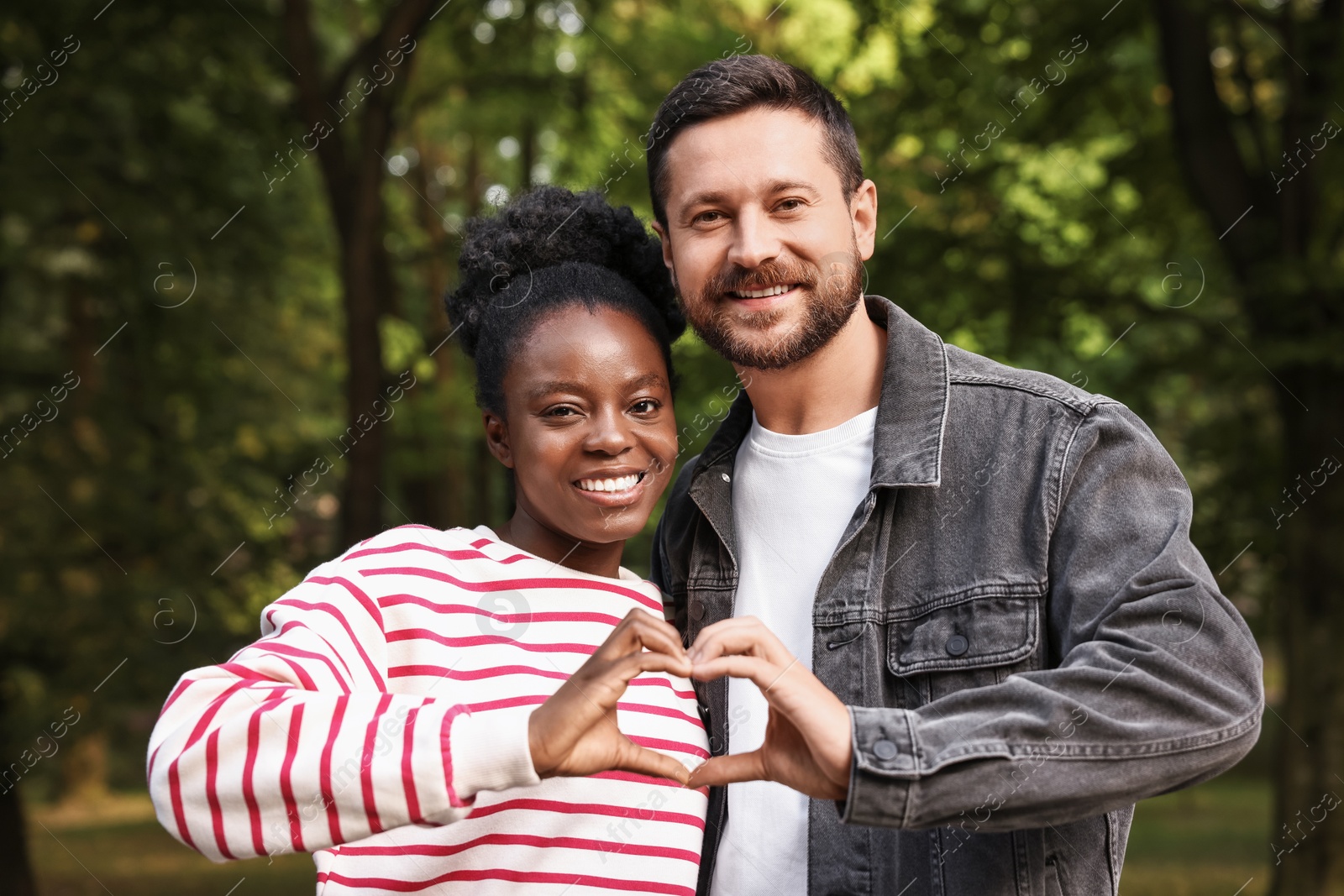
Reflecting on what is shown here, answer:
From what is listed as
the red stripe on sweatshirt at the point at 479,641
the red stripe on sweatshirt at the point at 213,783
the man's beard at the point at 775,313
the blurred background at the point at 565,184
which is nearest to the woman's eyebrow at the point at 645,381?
the man's beard at the point at 775,313

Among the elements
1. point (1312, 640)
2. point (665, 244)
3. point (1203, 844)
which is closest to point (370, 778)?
point (665, 244)

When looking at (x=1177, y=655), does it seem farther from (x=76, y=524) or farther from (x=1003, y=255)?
(x=76, y=524)

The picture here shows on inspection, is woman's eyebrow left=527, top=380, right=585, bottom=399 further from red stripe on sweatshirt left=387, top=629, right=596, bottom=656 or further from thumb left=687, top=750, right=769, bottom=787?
thumb left=687, top=750, right=769, bottom=787

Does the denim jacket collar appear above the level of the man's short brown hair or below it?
below

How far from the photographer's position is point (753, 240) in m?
2.59

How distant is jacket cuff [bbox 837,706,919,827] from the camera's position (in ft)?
6.17

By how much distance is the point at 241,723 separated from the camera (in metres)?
1.71

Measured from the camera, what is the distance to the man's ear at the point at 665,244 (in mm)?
2756

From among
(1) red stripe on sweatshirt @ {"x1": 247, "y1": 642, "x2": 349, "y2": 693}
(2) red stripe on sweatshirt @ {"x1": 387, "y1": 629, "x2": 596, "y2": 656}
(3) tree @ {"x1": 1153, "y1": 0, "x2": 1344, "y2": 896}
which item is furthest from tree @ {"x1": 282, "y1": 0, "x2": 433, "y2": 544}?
(1) red stripe on sweatshirt @ {"x1": 247, "y1": 642, "x2": 349, "y2": 693}

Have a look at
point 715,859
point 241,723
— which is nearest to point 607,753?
point 241,723

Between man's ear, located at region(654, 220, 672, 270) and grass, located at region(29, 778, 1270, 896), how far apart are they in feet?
29.4

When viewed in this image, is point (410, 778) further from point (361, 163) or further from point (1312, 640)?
point (361, 163)

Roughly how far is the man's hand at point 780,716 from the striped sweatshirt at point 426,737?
0.31 m

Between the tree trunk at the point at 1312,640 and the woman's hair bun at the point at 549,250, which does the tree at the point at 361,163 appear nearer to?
the woman's hair bun at the point at 549,250
